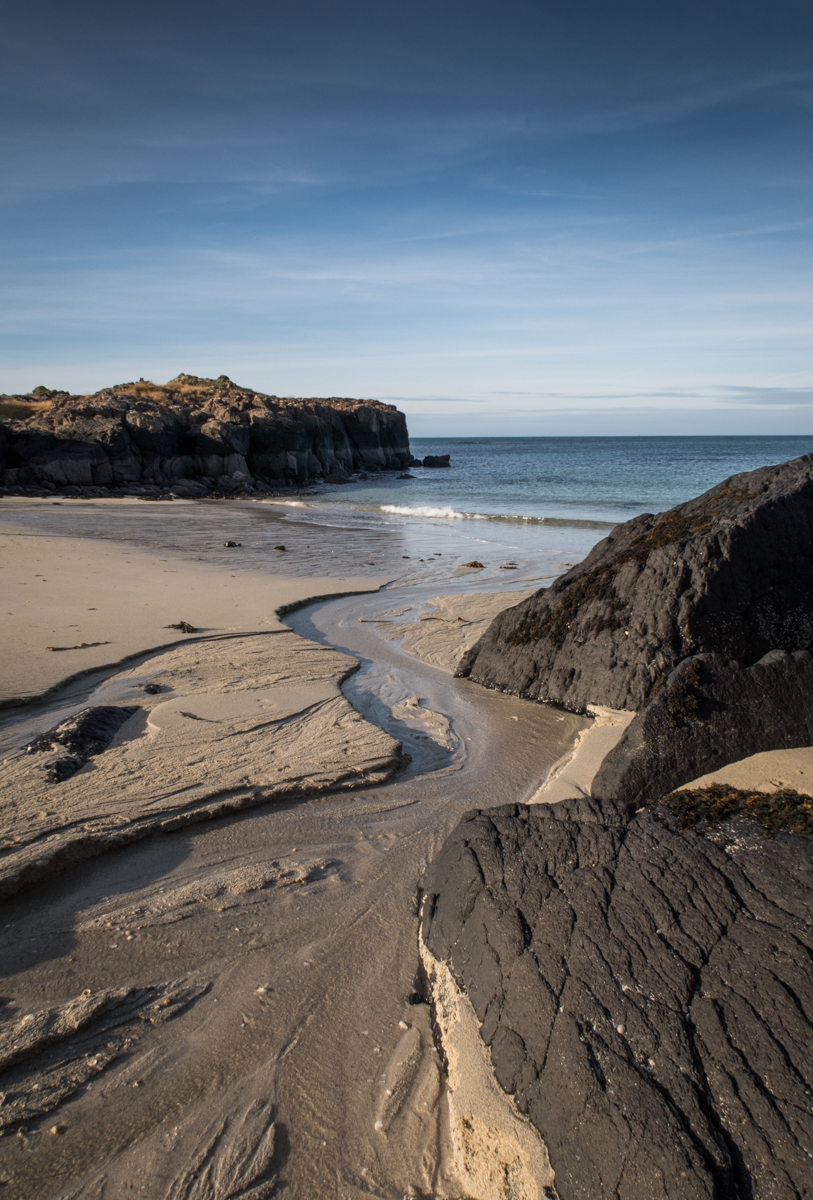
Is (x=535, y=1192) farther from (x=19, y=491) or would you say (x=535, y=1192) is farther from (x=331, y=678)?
(x=19, y=491)

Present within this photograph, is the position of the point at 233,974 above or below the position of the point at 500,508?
below

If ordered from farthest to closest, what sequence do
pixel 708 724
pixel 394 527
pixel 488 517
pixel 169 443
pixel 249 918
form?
pixel 169 443, pixel 488 517, pixel 394 527, pixel 708 724, pixel 249 918

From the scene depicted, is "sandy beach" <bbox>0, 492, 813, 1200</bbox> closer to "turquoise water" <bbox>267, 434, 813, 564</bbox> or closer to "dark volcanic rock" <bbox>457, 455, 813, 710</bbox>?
"dark volcanic rock" <bbox>457, 455, 813, 710</bbox>

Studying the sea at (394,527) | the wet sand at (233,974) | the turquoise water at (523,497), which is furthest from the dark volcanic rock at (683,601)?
the turquoise water at (523,497)

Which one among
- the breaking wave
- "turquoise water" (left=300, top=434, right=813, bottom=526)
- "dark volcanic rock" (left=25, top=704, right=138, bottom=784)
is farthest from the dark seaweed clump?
"turquoise water" (left=300, top=434, right=813, bottom=526)

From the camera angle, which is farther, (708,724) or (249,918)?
(708,724)

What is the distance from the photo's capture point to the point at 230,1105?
2.27 m

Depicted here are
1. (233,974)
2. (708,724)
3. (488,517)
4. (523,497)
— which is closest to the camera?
(233,974)

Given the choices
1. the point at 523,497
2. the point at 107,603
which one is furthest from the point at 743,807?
the point at 523,497

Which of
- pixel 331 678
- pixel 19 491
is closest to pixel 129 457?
pixel 19 491

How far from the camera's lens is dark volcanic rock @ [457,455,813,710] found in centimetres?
516

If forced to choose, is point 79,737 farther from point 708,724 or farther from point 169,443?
point 169,443

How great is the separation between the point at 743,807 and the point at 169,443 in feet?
138

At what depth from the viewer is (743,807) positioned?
2908mm
